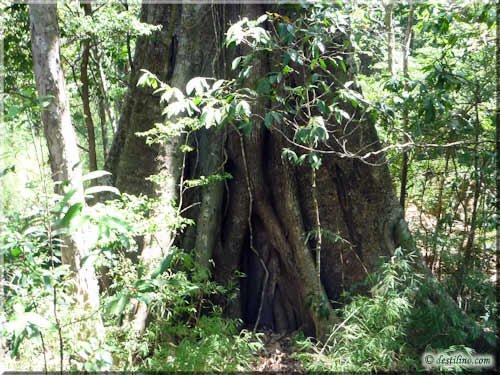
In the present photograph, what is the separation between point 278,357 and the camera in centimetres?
450

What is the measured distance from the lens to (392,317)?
11.2ft

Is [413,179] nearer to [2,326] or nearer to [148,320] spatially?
[148,320]

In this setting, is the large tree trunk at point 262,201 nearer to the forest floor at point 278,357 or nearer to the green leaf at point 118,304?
the forest floor at point 278,357

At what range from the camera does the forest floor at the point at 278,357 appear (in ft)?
14.2

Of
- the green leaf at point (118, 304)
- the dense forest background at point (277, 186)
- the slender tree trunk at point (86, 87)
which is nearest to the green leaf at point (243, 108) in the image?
the dense forest background at point (277, 186)

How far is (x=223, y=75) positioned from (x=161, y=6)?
3.38ft

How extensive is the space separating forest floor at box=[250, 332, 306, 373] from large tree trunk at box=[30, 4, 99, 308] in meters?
1.72

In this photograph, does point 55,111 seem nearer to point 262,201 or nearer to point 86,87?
point 262,201

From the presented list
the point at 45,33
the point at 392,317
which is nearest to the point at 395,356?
the point at 392,317

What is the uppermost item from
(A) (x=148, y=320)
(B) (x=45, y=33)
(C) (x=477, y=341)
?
(B) (x=45, y=33)

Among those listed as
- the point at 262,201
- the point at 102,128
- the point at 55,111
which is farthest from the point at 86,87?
the point at 55,111

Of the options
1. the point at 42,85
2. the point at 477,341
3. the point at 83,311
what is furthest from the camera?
the point at 477,341

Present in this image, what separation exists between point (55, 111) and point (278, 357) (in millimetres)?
2904

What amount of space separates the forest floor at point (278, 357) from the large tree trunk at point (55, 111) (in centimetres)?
172
